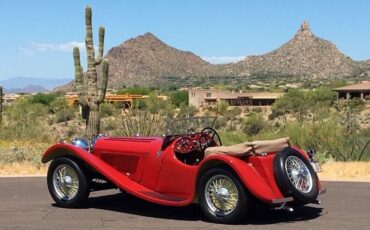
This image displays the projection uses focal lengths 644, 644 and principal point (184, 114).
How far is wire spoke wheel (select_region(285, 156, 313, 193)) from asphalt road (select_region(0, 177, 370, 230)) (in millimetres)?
476

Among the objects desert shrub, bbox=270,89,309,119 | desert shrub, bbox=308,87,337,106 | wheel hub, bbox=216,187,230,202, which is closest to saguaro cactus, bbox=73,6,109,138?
wheel hub, bbox=216,187,230,202

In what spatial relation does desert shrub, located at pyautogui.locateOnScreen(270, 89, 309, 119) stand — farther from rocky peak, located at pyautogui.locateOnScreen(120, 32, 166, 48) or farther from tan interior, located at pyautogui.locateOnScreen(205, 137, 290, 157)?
rocky peak, located at pyautogui.locateOnScreen(120, 32, 166, 48)

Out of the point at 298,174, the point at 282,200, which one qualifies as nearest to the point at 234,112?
the point at 298,174

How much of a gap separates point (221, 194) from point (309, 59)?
376 feet

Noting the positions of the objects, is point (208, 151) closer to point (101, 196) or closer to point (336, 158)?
point (101, 196)

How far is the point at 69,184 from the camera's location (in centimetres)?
998

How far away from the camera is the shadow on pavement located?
28.8ft

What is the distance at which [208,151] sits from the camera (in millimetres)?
8695

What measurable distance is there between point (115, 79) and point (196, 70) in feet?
61.2

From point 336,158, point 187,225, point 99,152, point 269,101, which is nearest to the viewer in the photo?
point 187,225

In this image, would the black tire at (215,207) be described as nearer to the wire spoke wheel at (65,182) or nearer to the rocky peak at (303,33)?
the wire spoke wheel at (65,182)

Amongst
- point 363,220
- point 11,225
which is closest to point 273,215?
point 363,220

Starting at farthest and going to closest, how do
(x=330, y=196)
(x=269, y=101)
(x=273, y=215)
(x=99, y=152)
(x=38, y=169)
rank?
(x=269, y=101) → (x=38, y=169) → (x=330, y=196) → (x=99, y=152) → (x=273, y=215)

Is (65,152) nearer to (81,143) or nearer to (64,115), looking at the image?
(81,143)
